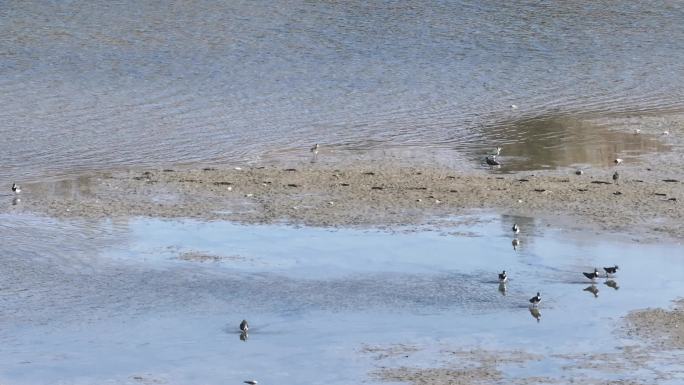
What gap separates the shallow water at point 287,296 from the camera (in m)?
14.4

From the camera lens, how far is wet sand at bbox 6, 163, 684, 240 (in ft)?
65.4

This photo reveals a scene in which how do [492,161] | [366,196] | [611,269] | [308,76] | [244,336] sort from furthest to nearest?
[308,76], [492,161], [366,196], [611,269], [244,336]

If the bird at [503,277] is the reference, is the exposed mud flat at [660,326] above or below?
below

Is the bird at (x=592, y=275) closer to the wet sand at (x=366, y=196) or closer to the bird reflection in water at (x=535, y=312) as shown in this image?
the bird reflection in water at (x=535, y=312)

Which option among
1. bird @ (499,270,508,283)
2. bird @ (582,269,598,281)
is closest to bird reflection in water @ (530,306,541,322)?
bird @ (499,270,508,283)

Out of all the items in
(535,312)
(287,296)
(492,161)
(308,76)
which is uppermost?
(308,76)

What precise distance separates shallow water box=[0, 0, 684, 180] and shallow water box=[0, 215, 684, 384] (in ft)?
16.2

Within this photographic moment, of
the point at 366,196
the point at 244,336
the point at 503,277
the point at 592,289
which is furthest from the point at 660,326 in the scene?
the point at 366,196

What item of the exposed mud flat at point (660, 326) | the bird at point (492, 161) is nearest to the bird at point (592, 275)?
the exposed mud flat at point (660, 326)

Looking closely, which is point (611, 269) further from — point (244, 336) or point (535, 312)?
point (244, 336)

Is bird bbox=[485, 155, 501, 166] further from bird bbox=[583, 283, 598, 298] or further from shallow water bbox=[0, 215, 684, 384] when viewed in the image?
bird bbox=[583, 283, 598, 298]

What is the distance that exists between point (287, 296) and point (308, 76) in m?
15.8

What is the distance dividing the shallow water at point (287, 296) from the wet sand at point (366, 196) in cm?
56

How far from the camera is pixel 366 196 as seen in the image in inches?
830
